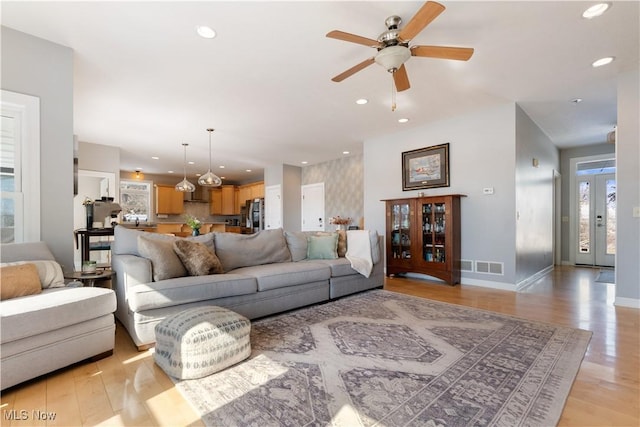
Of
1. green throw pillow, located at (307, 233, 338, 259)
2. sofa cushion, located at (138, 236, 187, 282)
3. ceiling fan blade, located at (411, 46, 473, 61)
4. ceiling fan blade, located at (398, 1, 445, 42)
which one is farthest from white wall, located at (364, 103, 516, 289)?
sofa cushion, located at (138, 236, 187, 282)

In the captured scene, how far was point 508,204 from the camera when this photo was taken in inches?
162

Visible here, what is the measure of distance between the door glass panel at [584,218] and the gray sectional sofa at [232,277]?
5.07 m

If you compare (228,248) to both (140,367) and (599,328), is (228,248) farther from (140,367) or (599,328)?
(599,328)

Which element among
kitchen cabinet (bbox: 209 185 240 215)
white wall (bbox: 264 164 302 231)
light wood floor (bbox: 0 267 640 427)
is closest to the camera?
light wood floor (bbox: 0 267 640 427)

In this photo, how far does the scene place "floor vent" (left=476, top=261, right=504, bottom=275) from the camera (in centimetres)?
419

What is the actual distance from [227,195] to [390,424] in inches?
391

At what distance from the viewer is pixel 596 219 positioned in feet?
19.9

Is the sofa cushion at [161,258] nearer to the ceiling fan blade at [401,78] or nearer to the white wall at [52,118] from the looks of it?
the white wall at [52,118]

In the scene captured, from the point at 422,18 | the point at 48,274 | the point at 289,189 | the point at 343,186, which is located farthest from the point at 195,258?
the point at 289,189

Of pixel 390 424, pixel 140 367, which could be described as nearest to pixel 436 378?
pixel 390 424

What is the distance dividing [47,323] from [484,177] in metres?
4.92

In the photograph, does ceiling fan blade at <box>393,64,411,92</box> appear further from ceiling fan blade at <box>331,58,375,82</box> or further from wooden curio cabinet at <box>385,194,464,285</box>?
wooden curio cabinet at <box>385,194,464,285</box>

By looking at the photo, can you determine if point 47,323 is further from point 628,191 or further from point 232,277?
point 628,191

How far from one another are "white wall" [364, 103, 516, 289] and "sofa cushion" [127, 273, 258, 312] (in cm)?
337
